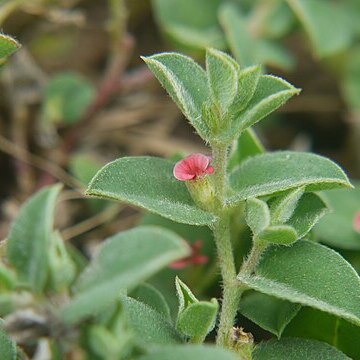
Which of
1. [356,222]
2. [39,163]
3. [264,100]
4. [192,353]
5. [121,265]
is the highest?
[264,100]

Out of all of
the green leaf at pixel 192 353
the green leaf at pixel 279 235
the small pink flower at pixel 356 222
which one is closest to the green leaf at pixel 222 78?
the green leaf at pixel 279 235

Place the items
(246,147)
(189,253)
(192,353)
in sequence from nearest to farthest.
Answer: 1. (192,353)
2. (189,253)
3. (246,147)

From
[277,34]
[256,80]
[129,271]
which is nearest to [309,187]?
[256,80]

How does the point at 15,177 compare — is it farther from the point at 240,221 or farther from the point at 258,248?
the point at 258,248

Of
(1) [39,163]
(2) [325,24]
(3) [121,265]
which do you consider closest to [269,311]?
(3) [121,265]

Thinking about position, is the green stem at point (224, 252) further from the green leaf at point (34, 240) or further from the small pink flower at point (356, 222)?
the small pink flower at point (356, 222)

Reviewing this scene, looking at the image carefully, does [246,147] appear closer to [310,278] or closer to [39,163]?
[310,278]
